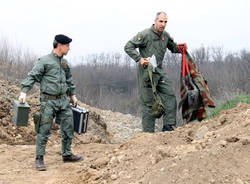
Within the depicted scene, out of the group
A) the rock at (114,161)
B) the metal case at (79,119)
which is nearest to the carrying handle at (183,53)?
the metal case at (79,119)

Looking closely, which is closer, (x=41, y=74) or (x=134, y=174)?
(x=134, y=174)

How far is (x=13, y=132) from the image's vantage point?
26.8 ft

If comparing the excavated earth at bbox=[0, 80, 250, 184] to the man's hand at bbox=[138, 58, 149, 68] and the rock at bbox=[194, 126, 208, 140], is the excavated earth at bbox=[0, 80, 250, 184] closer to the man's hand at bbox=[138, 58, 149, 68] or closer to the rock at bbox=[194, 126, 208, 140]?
the rock at bbox=[194, 126, 208, 140]

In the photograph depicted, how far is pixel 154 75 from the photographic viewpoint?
5844 mm

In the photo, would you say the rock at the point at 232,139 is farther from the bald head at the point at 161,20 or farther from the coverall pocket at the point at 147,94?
the bald head at the point at 161,20

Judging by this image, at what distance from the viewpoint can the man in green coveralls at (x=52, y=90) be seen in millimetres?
5012

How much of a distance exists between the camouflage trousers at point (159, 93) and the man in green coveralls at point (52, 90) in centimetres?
130

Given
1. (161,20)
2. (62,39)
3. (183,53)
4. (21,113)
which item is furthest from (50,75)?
(183,53)

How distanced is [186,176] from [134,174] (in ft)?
2.36

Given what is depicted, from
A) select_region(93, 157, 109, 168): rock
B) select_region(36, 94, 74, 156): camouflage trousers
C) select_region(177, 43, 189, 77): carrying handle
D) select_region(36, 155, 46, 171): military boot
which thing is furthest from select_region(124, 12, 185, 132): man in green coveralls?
select_region(36, 155, 46, 171): military boot

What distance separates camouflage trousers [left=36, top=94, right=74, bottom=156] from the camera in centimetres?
502

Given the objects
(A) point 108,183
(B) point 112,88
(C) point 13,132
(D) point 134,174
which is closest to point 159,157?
(D) point 134,174

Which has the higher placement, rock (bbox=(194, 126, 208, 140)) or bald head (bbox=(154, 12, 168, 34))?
bald head (bbox=(154, 12, 168, 34))

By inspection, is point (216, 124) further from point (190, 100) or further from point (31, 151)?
point (31, 151)
